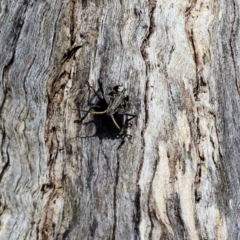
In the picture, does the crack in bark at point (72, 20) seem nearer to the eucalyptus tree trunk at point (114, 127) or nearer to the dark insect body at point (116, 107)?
the eucalyptus tree trunk at point (114, 127)

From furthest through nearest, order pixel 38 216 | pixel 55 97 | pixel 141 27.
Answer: pixel 141 27
pixel 55 97
pixel 38 216

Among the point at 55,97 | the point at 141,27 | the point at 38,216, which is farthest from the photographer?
the point at 141,27

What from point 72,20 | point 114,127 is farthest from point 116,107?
point 72,20

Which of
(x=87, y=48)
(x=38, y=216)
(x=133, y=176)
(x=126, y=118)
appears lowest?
(x=38, y=216)

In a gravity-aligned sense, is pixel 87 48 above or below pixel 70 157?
above

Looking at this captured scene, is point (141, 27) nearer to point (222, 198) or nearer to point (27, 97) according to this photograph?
point (27, 97)

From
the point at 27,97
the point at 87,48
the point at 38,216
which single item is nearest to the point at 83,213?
the point at 38,216

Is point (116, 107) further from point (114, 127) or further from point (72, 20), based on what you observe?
point (72, 20)

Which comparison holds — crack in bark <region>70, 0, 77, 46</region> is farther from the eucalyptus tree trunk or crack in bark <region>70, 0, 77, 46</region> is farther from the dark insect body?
the dark insect body
